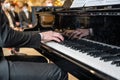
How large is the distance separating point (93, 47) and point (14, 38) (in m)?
0.56

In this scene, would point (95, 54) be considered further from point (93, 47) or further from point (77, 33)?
point (77, 33)

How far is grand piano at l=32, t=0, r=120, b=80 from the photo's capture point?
113 cm

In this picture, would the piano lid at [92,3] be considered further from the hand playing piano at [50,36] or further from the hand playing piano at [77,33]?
the hand playing piano at [50,36]

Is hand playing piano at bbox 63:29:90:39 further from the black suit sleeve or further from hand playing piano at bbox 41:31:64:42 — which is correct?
the black suit sleeve

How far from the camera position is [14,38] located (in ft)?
5.45

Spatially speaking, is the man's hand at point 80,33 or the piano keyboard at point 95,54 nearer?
the piano keyboard at point 95,54

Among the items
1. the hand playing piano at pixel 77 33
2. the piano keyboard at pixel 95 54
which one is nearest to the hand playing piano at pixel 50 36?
the piano keyboard at pixel 95 54

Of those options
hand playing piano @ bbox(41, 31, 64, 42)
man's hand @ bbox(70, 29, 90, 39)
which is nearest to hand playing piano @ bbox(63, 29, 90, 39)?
man's hand @ bbox(70, 29, 90, 39)

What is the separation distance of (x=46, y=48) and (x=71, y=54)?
0.45 meters

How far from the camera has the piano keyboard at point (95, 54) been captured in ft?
3.55

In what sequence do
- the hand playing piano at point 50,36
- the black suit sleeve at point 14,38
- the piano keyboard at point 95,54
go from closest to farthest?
the piano keyboard at point 95,54 → the black suit sleeve at point 14,38 → the hand playing piano at point 50,36

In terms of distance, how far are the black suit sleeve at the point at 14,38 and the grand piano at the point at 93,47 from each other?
0.13 metres

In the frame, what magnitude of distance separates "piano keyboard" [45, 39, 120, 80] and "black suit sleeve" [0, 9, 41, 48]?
5.2 inches

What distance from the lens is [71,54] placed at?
145cm
